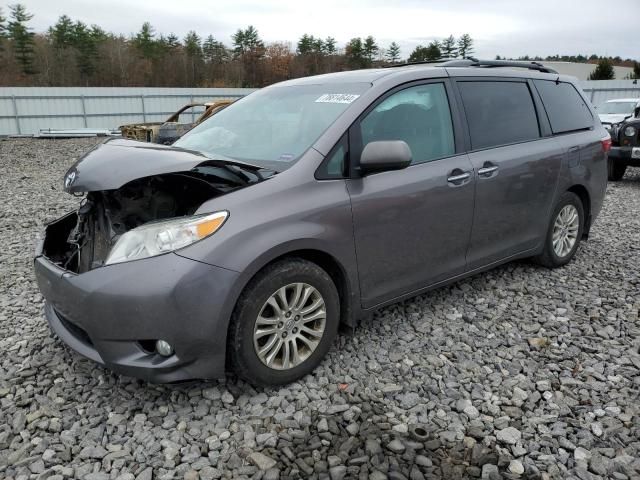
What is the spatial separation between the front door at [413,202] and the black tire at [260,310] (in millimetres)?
291

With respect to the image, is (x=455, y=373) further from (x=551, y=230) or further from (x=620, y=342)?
(x=551, y=230)

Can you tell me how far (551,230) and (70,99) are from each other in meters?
23.5

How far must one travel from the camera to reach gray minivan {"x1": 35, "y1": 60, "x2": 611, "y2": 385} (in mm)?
2500

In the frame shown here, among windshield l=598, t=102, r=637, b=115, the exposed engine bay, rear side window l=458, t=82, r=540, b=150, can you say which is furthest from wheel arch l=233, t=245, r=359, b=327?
windshield l=598, t=102, r=637, b=115

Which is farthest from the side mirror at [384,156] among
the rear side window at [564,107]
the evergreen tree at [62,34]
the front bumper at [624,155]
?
the evergreen tree at [62,34]

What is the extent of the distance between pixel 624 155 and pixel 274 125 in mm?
9105

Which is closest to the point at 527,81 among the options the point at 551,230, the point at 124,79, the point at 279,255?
the point at 551,230

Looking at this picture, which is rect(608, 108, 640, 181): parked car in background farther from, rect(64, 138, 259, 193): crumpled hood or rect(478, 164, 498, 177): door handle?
rect(64, 138, 259, 193): crumpled hood

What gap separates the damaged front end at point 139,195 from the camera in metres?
2.55

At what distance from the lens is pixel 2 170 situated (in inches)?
474

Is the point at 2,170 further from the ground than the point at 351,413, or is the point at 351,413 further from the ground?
the point at 2,170

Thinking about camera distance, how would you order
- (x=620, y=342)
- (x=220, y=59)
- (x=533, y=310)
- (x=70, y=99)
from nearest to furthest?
1. (x=620, y=342)
2. (x=533, y=310)
3. (x=70, y=99)
4. (x=220, y=59)

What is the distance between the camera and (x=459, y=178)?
139 inches

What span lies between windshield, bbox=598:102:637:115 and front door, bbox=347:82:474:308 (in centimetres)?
1280
